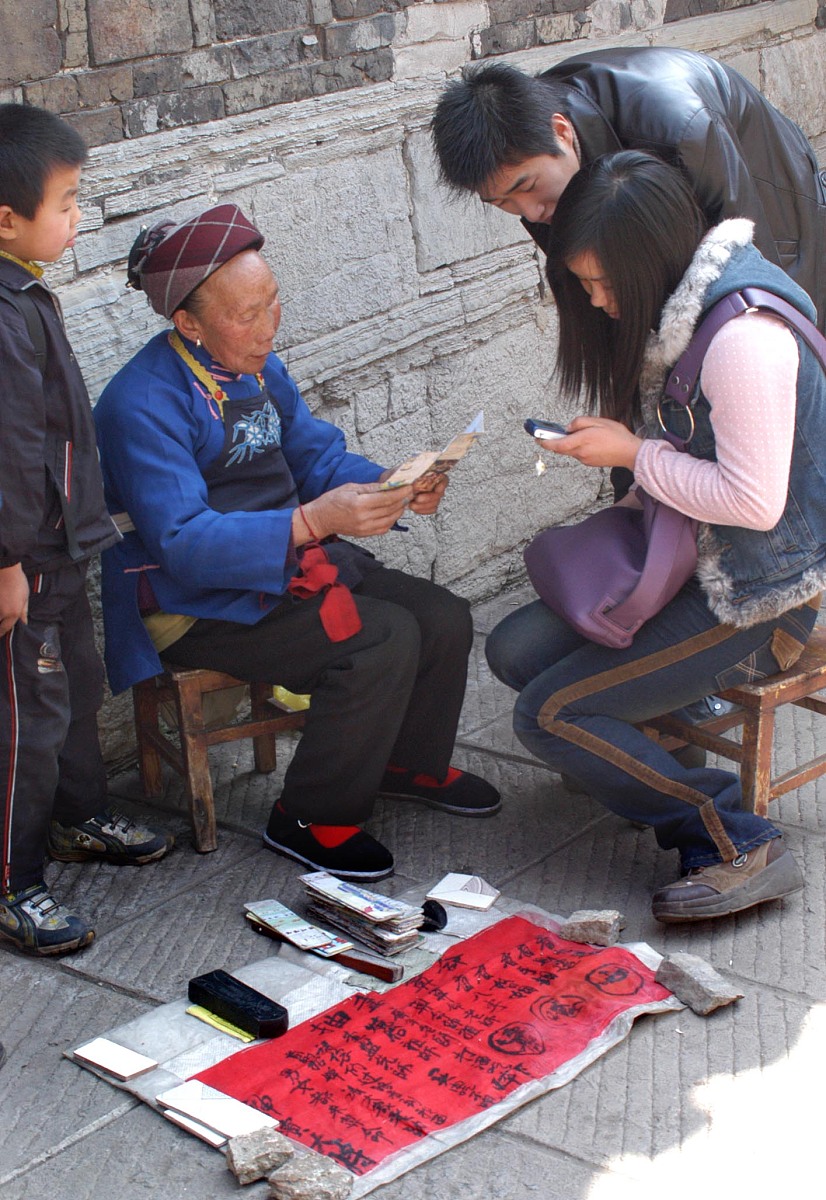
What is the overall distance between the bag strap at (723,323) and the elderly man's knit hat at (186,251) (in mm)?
1031

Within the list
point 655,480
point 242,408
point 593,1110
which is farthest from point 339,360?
point 593,1110

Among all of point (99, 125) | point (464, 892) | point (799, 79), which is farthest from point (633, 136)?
point (799, 79)

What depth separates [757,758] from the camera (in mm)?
3123

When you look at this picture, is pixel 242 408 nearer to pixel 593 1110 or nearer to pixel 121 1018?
pixel 121 1018

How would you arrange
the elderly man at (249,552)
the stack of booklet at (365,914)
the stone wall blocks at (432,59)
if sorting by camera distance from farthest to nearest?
the stone wall blocks at (432,59) < the elderly man at (249,552) < the stack of booklet at (365,914)

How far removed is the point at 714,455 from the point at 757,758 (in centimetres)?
72

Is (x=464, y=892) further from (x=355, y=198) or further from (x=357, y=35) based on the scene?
(x=357, y=35)

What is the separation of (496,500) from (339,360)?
39.0 inches

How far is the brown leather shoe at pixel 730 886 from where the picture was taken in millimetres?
2918

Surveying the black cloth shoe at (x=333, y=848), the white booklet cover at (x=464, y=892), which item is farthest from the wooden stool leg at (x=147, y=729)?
the white booklet cover at (x=464, y=892)

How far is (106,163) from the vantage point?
3404 mm

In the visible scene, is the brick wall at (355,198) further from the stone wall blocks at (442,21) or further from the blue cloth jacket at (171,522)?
the blue cloth jacket at (171,522)

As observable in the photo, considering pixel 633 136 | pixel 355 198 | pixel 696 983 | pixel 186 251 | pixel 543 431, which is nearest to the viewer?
pixel 696 983

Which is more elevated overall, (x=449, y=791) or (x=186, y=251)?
(x=186, y=251)
